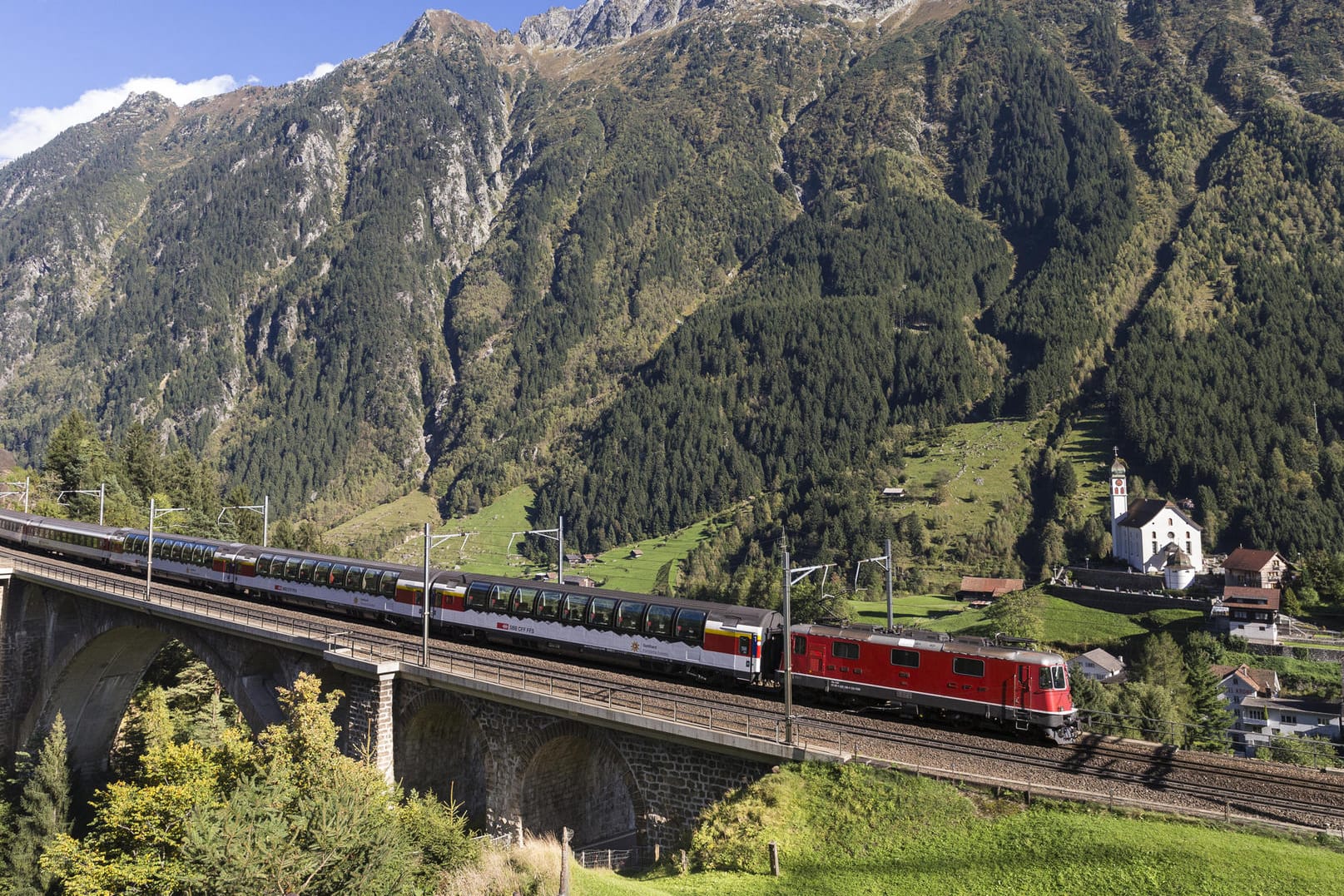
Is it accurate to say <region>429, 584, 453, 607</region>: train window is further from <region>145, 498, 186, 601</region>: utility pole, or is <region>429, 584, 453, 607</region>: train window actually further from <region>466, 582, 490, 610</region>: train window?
<region>145, 498, 186, 601</region>: utility pole

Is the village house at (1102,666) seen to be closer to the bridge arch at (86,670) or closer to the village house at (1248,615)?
the village house at (1248,615)

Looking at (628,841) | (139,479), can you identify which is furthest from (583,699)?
(139,479)

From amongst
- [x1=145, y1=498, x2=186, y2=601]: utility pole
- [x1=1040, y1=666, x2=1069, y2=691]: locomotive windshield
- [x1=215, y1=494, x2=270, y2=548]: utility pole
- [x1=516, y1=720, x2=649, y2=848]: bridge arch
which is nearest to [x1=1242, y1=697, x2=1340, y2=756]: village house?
[x1=1040, y1=666, x2=1069, y2=691]: locomotive windshield

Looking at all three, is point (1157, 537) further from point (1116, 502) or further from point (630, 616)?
point (630, 616)

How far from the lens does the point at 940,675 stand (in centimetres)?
2834

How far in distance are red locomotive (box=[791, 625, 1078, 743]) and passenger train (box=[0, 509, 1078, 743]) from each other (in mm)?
35

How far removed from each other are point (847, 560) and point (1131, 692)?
93208 mm

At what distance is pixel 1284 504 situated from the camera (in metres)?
156

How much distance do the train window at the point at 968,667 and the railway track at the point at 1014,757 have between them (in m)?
1.86

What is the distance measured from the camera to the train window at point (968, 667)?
27.5 meters

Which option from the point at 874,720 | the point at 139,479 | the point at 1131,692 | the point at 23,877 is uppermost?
the point at 139,479

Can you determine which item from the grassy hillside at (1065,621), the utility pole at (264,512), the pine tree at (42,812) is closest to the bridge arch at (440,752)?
the utility pole at (264,512)

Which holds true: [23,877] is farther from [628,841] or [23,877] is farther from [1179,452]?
[1179,452]

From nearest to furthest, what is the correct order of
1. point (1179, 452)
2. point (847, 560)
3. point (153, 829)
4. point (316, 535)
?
1. point (153, 829)
2. point (316, 535)
3. point (847, 560)
4. point (1179, 452)
